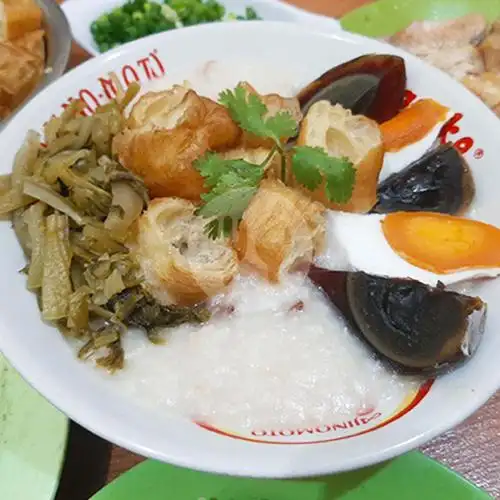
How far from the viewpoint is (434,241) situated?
3.39 feet

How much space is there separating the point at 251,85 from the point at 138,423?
713 millimetres

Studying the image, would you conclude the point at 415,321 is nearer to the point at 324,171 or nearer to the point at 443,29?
the point at 324,171

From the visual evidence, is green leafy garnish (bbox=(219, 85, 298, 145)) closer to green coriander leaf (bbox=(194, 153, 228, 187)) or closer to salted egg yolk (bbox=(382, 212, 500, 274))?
green coriander leaf (bbox=(194, 153, 228, 187))

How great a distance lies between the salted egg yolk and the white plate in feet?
3.21

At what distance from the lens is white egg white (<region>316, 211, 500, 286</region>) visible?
40.0 inches

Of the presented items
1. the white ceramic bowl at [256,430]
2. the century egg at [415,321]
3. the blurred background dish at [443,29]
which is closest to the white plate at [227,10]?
the blurred background dish at [443,29]

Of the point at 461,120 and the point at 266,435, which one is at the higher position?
the point at 461,120

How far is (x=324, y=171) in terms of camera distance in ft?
3.40

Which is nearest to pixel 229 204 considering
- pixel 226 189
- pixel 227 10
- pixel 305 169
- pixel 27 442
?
pixel 226 189

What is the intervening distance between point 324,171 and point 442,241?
0.70ft

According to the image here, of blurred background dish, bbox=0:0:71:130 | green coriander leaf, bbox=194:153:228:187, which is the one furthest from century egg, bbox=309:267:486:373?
blurred background dish, bbox=0:0:71:130

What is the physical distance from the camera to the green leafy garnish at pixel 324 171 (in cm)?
103

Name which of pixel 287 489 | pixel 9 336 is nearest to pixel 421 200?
pixel 287 489

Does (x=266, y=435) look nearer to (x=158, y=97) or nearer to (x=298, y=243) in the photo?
(x=298, y=243)
